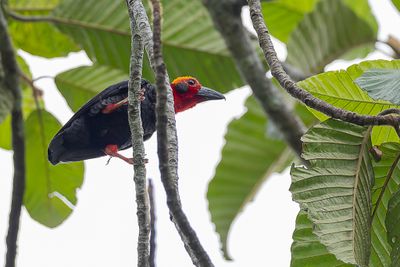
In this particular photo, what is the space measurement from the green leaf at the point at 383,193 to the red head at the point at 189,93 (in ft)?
9.06

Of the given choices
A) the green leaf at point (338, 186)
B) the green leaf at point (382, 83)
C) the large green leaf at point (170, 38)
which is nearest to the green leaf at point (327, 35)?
the large green leaf at point (170, 38)

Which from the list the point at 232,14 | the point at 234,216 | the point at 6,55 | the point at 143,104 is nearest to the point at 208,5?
the point at 232,14

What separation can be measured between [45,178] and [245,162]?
1440 mm

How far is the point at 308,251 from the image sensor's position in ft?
12.5

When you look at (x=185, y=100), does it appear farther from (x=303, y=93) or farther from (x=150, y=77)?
(x=303, y=93)

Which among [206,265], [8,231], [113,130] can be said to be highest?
[113,130]

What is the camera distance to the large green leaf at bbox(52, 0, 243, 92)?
6191mm

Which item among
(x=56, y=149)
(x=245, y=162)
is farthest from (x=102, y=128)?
(x=245, y=162)

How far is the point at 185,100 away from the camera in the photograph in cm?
647

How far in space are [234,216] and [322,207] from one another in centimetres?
315

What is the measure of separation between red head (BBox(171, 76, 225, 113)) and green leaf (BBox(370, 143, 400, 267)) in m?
2.76

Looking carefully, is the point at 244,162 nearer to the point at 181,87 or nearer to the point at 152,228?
the point at 181,87

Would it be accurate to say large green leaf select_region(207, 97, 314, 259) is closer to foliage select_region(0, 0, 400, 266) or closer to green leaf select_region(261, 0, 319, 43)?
foliage select_region(0, 0, 400, 266)

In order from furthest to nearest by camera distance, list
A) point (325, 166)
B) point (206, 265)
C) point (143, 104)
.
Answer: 1. point (143, 104)
2. point (325, 166)
3. point (206, 265)
